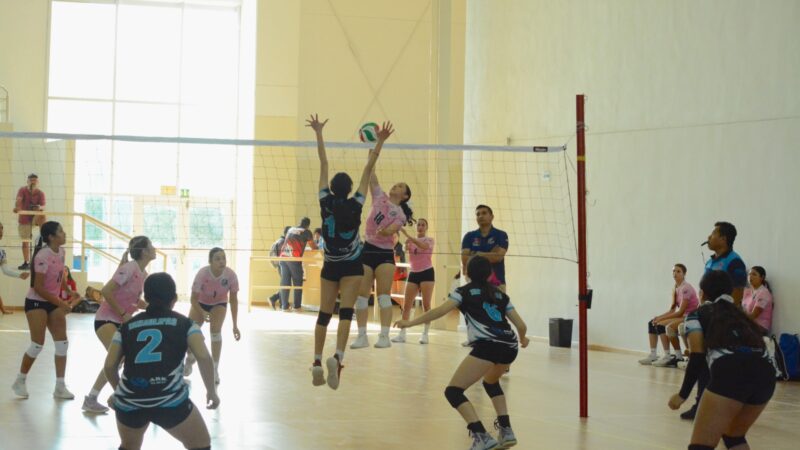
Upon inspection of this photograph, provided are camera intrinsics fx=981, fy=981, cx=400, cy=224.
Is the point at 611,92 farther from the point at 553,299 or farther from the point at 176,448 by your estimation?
the point at 176,448

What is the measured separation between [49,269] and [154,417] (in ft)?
14.1

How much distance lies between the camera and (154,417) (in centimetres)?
523

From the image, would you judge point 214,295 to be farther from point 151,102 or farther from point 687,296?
point 151,102

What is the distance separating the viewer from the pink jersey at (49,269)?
898cm

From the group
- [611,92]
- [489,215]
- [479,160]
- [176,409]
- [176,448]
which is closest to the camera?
[176,409]

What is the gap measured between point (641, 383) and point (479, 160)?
336 inches

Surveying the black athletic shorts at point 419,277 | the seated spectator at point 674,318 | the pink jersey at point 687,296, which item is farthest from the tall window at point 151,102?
the pink jersey at point 687,296

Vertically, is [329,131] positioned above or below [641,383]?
above

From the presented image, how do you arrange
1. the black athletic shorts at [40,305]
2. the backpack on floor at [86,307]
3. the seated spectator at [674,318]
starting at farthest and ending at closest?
the backpack on floor at [86,307] → the seated spectator at [674,318] → the black athletic shorts at [40,305]

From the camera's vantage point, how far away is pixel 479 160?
19.6 m

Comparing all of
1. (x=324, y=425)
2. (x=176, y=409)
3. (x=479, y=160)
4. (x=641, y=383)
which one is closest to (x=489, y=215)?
(x=641, y=383)

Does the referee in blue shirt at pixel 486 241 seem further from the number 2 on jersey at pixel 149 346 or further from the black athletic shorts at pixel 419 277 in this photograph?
the number 2 on jersey at pixel 149 346

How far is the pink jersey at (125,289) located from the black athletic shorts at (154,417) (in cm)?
339

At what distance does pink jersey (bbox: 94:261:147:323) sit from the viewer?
854 centimetres
